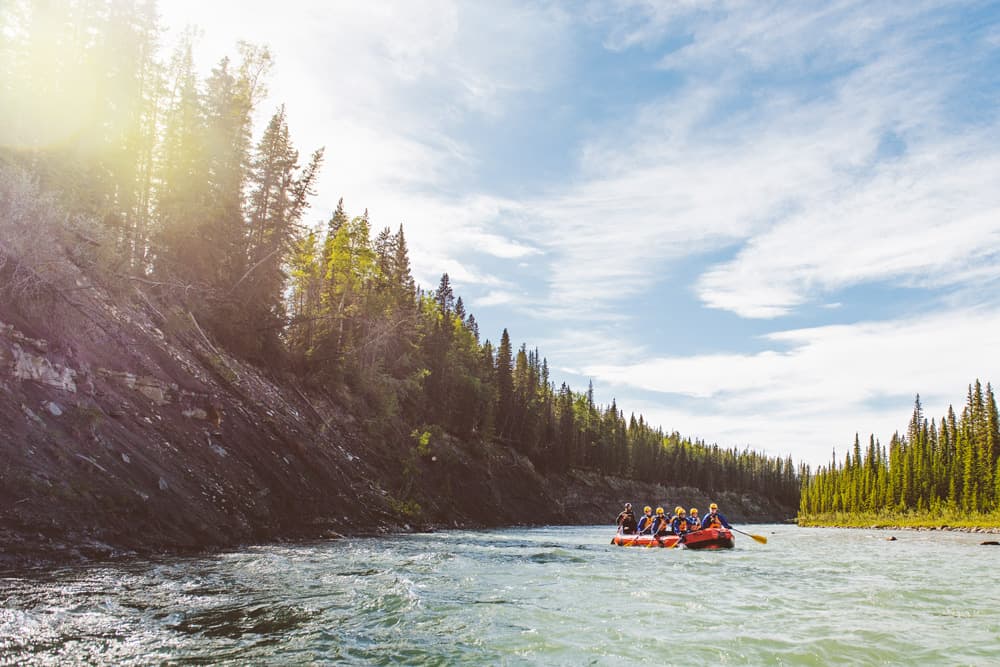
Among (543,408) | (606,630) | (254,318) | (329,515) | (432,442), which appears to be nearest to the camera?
(606,630)

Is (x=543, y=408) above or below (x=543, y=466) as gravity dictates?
above

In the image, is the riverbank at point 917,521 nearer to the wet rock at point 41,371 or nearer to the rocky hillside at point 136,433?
the rocky hillside at point 136,433

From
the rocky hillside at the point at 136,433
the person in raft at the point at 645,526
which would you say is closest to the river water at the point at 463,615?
the rocky hillside at the point at 136,433

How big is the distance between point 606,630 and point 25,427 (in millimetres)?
13456

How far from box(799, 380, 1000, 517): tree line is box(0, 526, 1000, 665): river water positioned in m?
70.4

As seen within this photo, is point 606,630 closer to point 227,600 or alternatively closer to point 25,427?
A: point 227,600

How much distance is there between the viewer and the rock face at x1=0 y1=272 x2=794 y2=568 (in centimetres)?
1415

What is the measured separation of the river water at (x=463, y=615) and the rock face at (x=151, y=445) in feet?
6.47

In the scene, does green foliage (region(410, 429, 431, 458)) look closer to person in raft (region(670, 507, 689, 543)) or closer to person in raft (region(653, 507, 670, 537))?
person in raft (region(653, 507, 670, 537))

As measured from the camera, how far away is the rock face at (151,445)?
1415cm

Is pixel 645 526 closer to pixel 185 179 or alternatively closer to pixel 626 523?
pixel 626 523

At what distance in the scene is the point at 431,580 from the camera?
15.0 m

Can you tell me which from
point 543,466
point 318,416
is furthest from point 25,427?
point 543,466

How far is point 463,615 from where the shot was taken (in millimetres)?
11164
